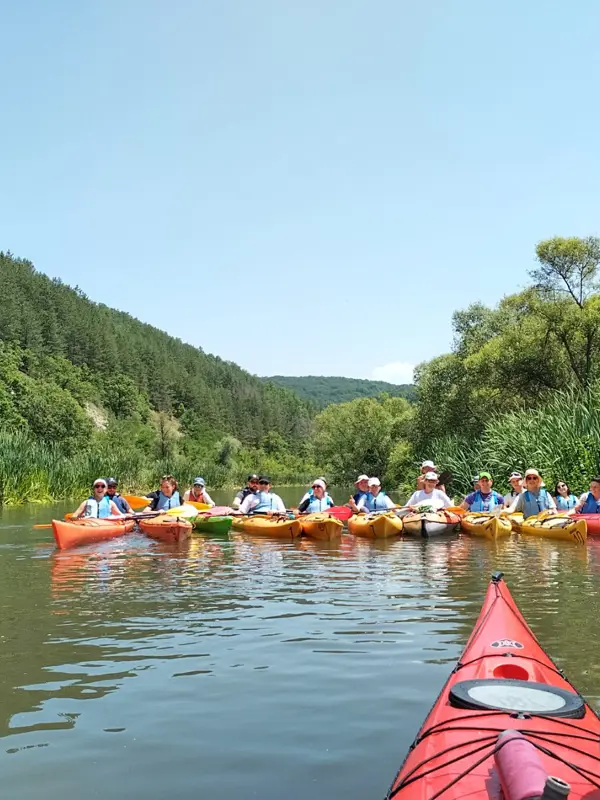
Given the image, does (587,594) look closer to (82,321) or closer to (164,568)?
(164,568)

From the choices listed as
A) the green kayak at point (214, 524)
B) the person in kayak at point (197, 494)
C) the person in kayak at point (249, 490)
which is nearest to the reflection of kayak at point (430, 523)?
the green kayak at point (214, 524)

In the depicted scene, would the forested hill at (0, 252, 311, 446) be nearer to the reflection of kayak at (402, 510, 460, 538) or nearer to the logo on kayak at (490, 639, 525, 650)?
the reflection of kayak at (402, 510, 460, 538)

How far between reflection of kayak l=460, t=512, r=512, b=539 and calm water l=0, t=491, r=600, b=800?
2.40 meters

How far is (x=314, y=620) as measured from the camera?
6453 millimetres

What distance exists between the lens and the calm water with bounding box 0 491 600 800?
3.54 m

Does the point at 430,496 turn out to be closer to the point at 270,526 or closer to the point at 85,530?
the point at 270,526

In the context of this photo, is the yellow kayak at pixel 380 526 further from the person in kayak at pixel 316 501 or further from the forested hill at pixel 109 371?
the forested hill at pixel 109 371

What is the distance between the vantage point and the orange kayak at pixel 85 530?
38.0 ft

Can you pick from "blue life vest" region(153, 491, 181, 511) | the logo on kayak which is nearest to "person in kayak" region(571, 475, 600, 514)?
"blue life vest" region(153, 491, 181, 511)

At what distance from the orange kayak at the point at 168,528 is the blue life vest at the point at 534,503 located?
6192mm

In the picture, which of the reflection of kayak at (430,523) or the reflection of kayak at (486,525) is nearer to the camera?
the reflection of kayak at (486,525)

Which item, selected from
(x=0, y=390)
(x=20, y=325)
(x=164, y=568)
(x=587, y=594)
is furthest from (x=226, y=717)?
(x=20, y=325)

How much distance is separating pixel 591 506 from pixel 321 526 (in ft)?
16.0

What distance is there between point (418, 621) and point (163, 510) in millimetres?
8654
